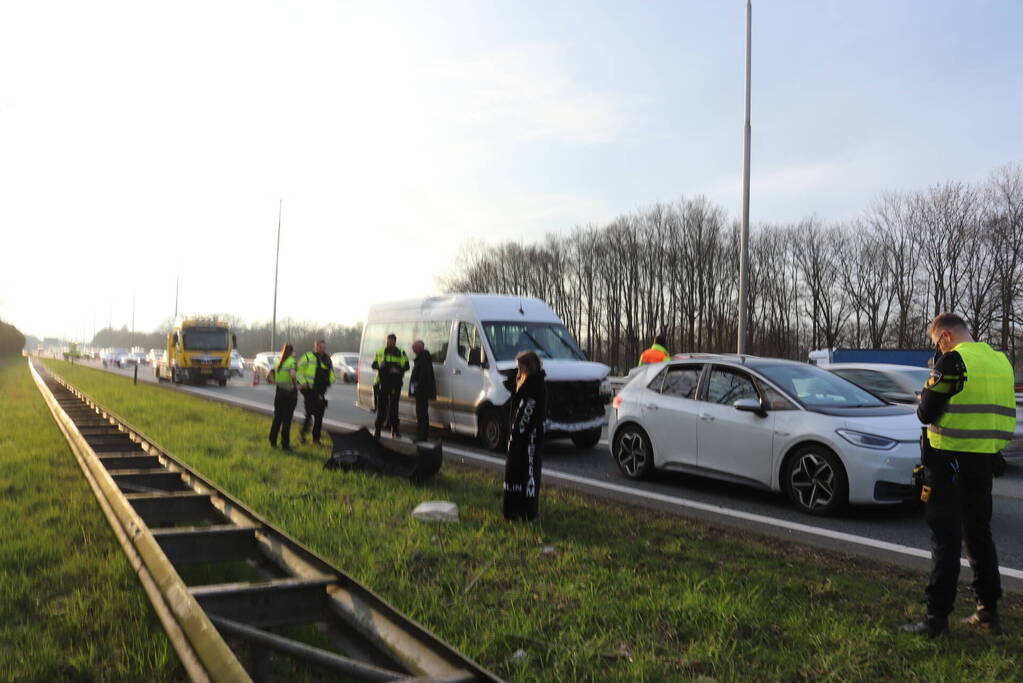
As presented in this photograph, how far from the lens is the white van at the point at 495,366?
1138 cm

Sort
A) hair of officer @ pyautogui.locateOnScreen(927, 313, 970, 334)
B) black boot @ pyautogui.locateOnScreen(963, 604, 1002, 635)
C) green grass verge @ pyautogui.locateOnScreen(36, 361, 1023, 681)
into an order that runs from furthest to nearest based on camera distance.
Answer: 1. hair of officer @ pyautogui.locateOnScreen(927, 313, 970, 334)
2. black boot @ pyautogui.locateOnScreen(963, 604, 1002, 635)
3. green grass verge @ pyautogui.locateOnScreen(36, 361, 1023, 681)

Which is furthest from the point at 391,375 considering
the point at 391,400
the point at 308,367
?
the point at 308,367

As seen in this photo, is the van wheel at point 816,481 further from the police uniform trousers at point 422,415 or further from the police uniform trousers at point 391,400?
the police uniform trousers at point 391,400

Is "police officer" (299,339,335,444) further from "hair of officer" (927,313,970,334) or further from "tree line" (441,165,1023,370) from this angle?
"tree line" (441,165,1023,370)

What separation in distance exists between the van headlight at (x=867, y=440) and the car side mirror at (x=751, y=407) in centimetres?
79

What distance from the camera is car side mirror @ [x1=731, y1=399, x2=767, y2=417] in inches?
309

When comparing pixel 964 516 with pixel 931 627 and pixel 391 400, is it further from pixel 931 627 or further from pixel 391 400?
pixel 391 400

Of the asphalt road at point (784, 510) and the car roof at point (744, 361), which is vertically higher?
the car roof at point (744, 361)

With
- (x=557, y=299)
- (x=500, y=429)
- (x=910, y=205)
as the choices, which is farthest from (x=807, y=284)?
(x=500, y=429)

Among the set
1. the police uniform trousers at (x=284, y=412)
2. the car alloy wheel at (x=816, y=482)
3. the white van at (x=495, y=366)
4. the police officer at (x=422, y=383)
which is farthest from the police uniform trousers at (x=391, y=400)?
the car alloy wheel at (x=816, y=482)

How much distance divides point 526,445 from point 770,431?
2555mm

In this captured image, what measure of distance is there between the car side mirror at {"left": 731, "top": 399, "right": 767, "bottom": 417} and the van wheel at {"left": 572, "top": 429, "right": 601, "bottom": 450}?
3.89 meters

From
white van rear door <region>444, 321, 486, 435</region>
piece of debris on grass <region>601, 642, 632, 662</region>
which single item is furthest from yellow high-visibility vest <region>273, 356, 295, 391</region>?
piece of debris on grass <region>601, 642, 632, 662</region>

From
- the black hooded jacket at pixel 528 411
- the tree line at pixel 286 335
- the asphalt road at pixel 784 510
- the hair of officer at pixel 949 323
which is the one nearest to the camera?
the hair of officer at pixel 949 323
